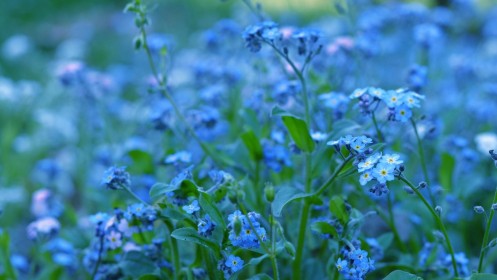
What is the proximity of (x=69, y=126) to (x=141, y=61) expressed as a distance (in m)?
2.21

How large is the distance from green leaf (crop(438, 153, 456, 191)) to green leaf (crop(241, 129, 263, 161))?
92 cm

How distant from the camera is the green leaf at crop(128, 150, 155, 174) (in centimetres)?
340

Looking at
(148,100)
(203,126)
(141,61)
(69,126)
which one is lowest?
(203,126)

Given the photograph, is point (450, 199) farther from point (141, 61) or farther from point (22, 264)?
point (141, 61)

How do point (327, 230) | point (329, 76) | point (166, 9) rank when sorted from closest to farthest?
1. point (327, 230)
2. point (329, 76)
3. point (166, 9)

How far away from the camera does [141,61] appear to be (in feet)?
24.5

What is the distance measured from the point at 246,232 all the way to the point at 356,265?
0.39m

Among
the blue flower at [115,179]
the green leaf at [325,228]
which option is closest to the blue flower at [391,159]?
the green leaf at [325,228]

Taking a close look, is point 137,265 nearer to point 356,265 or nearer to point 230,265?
point 230,265

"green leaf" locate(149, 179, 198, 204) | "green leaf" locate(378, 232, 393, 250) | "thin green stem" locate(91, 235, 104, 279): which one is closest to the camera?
"green leaf" locate(149, 179, 198, 204)

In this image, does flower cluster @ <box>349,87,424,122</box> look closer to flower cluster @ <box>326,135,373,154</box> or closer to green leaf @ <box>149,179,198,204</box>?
flower cluster @ <box>326,135,373,154</box>

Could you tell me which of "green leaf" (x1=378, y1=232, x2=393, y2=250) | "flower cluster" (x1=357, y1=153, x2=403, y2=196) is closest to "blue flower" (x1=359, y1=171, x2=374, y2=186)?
"flower cluster" (x1=357, y1=153, x2=403, y2=196)

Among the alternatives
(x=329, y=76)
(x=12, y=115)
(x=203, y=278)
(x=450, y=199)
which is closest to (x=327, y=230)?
(x=203, y=278)

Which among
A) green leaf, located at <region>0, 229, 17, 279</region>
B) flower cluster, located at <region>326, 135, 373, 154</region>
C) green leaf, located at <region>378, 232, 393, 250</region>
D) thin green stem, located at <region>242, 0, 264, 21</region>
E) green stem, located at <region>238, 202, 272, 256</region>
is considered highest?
thin green stem, located at <region>242, 0, 264, 21</region>
